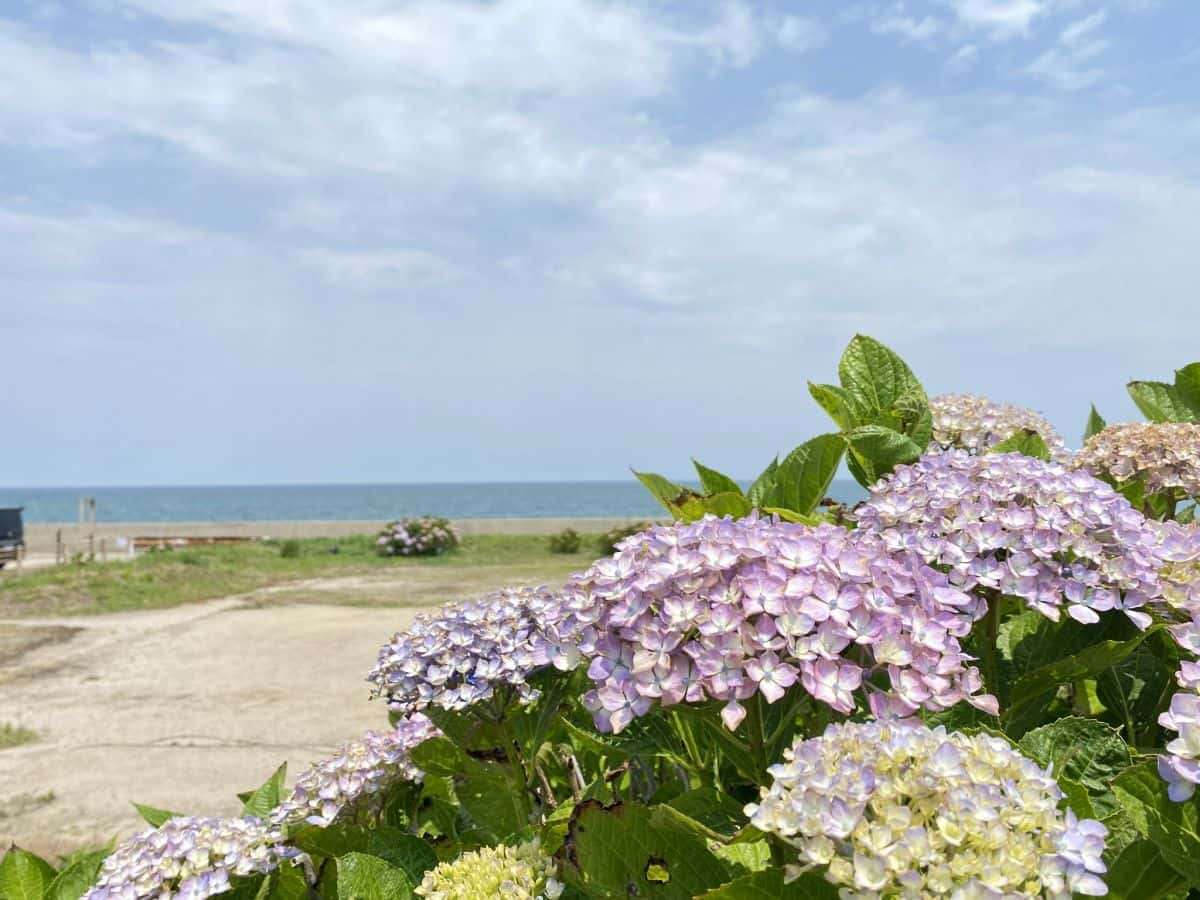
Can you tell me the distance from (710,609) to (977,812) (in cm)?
33

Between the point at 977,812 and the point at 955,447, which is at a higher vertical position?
the point at 955,447

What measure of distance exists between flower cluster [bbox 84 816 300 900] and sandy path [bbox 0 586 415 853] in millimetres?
4249

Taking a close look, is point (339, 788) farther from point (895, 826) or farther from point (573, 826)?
point (895, 826)

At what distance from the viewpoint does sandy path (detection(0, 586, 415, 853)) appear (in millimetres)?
6152

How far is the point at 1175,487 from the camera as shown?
1.85 meters

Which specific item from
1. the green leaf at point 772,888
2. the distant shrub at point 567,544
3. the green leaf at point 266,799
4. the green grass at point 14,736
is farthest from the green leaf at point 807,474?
the distant shrub at point 567,544

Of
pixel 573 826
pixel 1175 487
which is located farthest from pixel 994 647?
pixel 1175 487

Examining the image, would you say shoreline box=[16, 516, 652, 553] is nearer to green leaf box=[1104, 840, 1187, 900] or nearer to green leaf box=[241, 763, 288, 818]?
green leaf box=[241, 763, 288, 818]

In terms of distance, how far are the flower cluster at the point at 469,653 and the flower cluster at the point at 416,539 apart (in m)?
23.3

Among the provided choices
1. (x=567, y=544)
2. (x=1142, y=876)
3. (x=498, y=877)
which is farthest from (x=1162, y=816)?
(x=567, y=544)

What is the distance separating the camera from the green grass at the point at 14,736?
7.48m

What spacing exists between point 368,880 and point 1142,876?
3.04 feet

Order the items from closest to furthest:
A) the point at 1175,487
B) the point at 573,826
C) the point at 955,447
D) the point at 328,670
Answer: the point at 573,826, the point at 1175,487, the point at 955,447, the point at 328,670

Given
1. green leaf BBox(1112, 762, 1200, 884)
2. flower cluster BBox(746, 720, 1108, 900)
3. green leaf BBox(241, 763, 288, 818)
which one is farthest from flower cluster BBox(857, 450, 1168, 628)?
green leaf BBox(241, 763, 288, 818)
